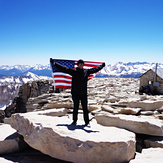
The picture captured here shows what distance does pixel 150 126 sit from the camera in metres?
5.89

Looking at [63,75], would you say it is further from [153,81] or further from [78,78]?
[153,81]

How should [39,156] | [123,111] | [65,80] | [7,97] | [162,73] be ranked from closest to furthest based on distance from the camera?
[39,156] < [65,80] < [123,111] < [162,73] < [7,97]

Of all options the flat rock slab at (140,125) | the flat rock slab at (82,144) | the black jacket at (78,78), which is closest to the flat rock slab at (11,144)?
the flat rock slab at (82,144)

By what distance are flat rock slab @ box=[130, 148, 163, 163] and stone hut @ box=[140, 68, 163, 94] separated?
15021 mm

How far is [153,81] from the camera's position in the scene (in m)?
19.3

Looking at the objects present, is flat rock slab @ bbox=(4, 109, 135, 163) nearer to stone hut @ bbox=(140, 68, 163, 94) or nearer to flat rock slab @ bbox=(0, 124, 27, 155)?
flat rock slab @ bbox=(0, 124, 27, 155)

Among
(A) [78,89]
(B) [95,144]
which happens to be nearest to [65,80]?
(A) [78,89]

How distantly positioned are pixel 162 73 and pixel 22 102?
2674 cm

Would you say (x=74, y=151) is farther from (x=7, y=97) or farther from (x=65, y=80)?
(x=7, y=97)

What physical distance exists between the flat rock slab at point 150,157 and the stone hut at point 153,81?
15.0 m

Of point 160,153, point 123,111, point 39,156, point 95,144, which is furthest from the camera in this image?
point 123,111

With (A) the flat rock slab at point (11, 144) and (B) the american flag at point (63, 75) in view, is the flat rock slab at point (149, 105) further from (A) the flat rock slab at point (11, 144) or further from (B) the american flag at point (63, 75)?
(A) the flat rock slab at point (11, 144)

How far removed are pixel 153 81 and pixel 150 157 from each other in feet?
54.1

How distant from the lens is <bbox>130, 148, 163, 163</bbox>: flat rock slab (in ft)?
13.9
